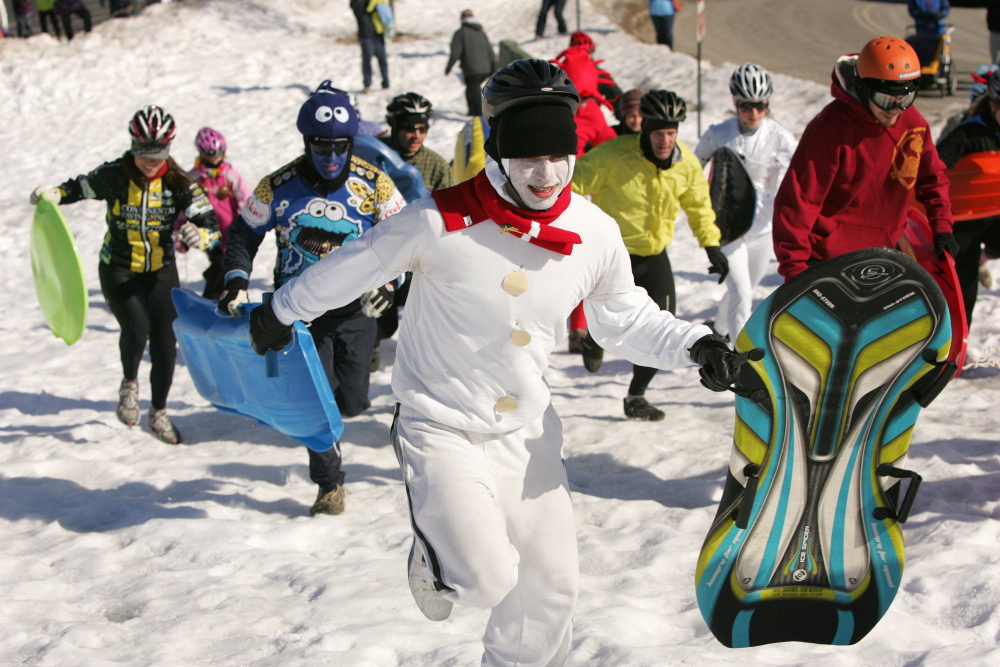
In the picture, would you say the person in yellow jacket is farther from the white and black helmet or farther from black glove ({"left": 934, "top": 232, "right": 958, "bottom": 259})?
black glove ({"left": 934, "top": 232, "right": 958, "bottom": 259})

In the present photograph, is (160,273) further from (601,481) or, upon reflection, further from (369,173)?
(601,481)

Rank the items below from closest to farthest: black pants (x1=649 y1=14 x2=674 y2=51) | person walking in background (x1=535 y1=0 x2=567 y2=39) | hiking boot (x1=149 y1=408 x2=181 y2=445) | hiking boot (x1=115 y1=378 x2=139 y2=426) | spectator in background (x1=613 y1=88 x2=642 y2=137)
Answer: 1. hiking boot (x1=149 y1=408 x2=181 y2=445)
2. hiking boot (x1=115 y1=378 x2=139 y2=426)
3. spectator in background (x1=613 y1=88 x2=642 y2=137)
4. black pants (x1=649 y1=14 x2=674 y2=51)
5. person walking in background (x1=535 y1=0 x2=567 y2=39)

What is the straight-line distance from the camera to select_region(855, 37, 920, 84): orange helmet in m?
4.34

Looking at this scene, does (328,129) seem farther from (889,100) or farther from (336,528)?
(889,100)

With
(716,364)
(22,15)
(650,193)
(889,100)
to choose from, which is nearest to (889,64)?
(889,100)

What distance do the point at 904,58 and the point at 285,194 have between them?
3106 millimetres

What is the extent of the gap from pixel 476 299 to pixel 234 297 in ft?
6.26

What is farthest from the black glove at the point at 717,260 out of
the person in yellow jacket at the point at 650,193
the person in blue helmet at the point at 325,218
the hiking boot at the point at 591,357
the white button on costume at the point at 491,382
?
the white button on costume at the point at 491,382

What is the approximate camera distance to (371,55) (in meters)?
16.7

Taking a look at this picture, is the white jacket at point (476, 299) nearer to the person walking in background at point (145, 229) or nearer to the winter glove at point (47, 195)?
the person walking in background at point (145, 229)

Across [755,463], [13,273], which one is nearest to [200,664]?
[755,463]

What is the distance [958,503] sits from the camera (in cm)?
505

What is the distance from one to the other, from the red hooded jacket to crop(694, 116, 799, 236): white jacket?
7.89 feet

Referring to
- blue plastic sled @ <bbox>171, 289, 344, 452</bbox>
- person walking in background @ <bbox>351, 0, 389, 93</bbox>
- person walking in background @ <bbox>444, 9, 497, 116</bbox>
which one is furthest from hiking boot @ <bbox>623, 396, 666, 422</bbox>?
person walking in background @ <bbox>351, 0, 389, 93</bbox>
